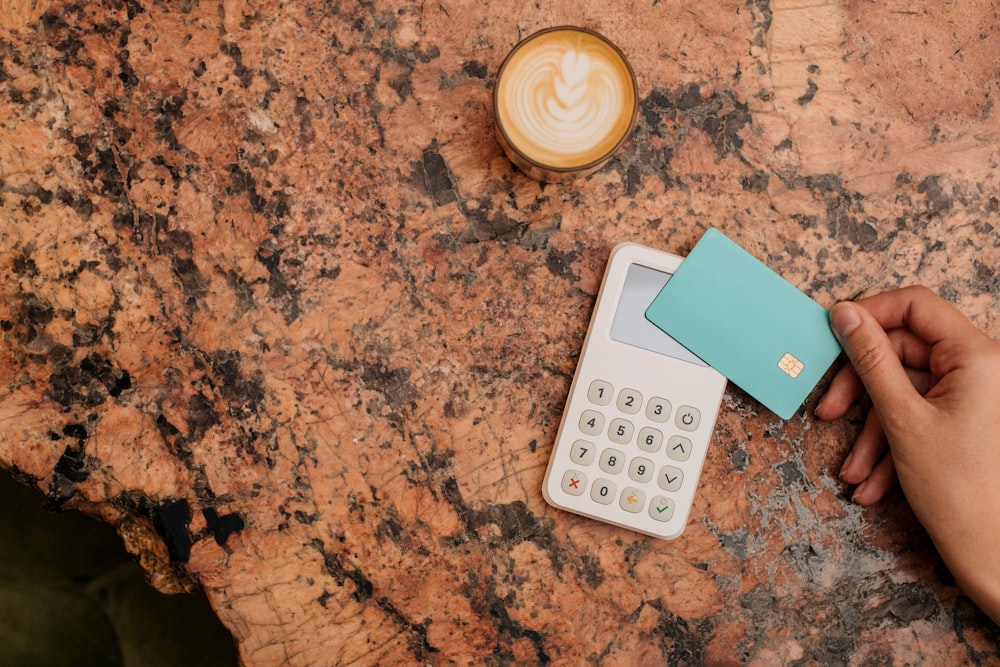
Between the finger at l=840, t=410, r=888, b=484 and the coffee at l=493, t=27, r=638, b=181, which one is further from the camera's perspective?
the finger at l=840, t=410, r=888, b=484

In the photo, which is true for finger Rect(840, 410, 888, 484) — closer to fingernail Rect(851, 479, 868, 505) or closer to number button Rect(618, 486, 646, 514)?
fingernail Rect(851, 479, 868, 505)

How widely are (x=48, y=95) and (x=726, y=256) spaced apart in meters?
0.84

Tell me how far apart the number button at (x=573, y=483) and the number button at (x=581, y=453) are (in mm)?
16

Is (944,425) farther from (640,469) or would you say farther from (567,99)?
(567,99)

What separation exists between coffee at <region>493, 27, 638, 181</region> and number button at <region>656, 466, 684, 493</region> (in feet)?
1.22

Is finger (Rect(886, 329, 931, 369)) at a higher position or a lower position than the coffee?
lower

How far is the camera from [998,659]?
856 millimetres

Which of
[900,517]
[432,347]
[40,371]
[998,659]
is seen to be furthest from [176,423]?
[998,659]

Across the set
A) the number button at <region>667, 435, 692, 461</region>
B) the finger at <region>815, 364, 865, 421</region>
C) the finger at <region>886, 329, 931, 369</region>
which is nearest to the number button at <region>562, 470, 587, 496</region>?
the number button at <region>667, 435, 692, 461</region>

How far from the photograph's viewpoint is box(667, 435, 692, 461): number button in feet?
2.68

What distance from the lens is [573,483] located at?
81 centimetres

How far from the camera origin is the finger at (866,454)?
0.84m

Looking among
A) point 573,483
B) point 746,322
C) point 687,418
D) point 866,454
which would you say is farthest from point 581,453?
point 866,454

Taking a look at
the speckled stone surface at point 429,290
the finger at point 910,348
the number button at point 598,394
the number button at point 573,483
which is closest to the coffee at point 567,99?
the speckled stone surface at point 429,290
